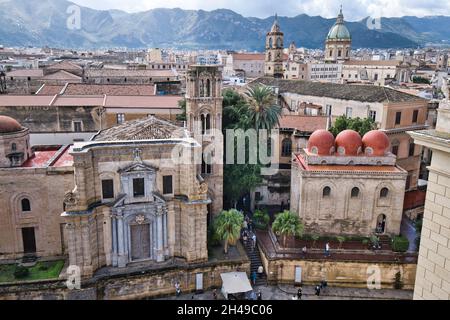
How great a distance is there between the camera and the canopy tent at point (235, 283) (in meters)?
30.0

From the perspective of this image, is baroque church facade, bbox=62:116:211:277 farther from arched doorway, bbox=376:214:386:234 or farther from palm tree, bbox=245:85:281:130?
arched doorway, bbox=376:214:386:234

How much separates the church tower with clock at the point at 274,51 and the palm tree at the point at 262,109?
5092cm

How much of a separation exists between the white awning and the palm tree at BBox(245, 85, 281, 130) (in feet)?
50.4

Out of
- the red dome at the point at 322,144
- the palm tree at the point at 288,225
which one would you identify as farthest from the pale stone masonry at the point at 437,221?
the red dome at the point at 322,144

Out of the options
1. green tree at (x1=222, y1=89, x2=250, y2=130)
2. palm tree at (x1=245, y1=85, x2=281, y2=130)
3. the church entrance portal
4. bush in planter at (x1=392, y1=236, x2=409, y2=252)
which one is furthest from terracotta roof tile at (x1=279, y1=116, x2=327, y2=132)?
the church entrance portal

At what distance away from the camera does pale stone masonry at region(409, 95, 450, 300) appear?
10.7 metres

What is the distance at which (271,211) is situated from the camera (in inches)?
1720

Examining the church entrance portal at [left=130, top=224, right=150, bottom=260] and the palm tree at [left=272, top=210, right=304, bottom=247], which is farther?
the palm tree at [left=272, top=210, right=304, bottom=247]

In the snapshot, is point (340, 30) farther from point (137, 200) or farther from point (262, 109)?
point (137, 200)

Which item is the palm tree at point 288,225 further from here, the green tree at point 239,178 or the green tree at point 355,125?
the green tree at point 355,125

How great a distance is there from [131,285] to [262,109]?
21042mm

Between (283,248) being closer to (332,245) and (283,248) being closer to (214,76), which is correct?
(332,245)

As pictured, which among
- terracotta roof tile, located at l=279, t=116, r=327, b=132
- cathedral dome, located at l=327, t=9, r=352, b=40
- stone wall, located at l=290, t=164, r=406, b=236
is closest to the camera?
stone wall, located at l=290, t=164, r=406, b=236
